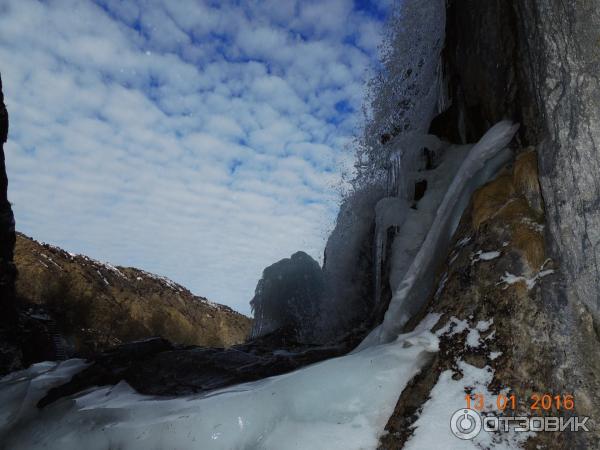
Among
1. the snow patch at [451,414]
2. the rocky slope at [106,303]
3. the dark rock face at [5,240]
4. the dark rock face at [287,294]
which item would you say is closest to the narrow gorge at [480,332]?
the snow patch at [451,414]

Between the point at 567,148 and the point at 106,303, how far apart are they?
18912mm

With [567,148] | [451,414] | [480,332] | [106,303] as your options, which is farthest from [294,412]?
[106,303]

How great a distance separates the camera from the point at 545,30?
6.66 feet

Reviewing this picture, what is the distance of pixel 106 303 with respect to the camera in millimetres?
17828

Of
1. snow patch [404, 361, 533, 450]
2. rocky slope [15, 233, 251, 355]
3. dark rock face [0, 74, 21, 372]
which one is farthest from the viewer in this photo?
rocky slope [15, 233, 251, 355]

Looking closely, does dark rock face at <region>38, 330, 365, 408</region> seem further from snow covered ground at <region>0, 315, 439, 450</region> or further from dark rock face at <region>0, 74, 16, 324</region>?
dark rock face at <region>0, 74, 16, 324</region>

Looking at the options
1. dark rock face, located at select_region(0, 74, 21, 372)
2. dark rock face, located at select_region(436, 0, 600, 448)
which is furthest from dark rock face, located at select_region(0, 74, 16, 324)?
dark rock face, located at select_region(436, 0, 600, 448)

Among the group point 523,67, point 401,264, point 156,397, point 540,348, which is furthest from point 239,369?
point 523,67

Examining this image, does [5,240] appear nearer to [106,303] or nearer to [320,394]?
[320,394]

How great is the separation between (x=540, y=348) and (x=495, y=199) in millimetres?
803
